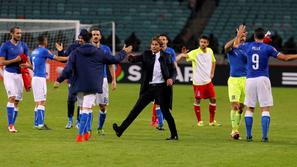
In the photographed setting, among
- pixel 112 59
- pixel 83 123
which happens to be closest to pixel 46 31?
pixel 112 59

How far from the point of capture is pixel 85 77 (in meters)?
17.0

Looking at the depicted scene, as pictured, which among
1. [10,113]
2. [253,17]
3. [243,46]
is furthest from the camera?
[253,17]

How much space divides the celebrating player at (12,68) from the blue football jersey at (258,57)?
535cm

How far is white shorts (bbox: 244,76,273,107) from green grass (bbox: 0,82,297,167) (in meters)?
0.83

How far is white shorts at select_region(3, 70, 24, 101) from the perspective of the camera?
784 inches

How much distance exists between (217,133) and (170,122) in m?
2.43

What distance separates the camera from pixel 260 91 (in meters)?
17.5

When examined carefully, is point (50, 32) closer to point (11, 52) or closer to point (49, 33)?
point (49, 33)

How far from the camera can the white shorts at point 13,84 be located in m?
19.9

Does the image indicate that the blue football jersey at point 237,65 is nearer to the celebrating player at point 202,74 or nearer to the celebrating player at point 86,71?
the celebrating player at point 202,74

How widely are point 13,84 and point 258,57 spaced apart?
590 cm

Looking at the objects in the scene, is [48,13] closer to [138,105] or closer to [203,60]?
[203,60]

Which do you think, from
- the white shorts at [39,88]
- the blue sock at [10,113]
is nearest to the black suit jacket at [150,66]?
the blue sock at [10,113]

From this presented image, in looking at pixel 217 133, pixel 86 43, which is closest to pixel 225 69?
pixel 217 133
